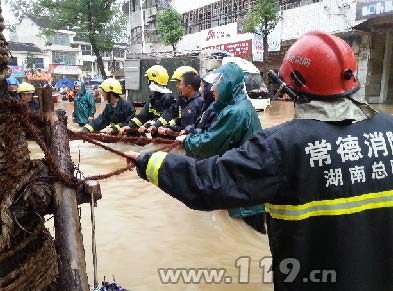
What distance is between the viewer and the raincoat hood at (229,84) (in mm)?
3746

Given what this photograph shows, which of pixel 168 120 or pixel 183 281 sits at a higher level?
pixel 168 120

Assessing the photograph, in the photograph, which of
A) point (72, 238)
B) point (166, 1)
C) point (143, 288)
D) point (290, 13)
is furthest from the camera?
point (166, 1)

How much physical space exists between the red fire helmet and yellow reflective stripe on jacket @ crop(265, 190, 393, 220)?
432 millimetres

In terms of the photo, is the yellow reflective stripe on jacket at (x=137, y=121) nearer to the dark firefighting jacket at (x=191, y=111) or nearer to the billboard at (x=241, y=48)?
the dark firefighting jacket at (x=191, y=111)

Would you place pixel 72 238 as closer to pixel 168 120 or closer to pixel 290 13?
pixel 168 120

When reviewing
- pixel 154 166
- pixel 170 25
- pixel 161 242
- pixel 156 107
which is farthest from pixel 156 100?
pixel 170 25

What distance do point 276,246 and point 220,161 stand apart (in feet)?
1.51

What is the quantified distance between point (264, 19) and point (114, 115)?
545 inches

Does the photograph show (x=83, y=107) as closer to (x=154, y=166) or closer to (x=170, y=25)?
(x=154, y=166)

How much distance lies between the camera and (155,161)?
5.64 feet

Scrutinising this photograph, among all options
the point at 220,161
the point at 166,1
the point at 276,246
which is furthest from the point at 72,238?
the point at 166,1

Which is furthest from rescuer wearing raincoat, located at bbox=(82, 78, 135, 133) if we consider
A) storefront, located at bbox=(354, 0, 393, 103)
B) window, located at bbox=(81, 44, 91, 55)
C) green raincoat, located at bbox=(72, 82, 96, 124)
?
window, located at bbox=(81, 44, 91, 55)

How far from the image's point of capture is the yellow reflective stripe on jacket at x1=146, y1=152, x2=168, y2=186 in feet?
5.58

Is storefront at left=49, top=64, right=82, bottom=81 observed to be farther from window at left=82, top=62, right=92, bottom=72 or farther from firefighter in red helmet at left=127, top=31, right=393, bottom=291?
firefighter in red helmet at left=127, top=31, right=393, bottom=291
